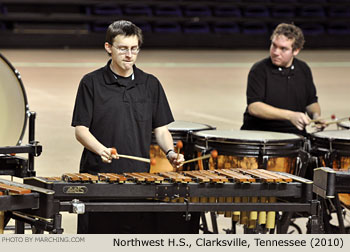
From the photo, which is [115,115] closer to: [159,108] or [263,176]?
→ [159,108]

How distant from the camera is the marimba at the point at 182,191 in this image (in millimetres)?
3470

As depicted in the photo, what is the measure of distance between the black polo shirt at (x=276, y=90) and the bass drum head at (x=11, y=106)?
1573 mm

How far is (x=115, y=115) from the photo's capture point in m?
3.89

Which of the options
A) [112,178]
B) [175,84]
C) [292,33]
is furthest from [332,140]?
[175,84]

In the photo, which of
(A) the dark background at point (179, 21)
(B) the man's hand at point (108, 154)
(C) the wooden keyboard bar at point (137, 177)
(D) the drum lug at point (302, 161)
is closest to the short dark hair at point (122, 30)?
(B) the man's hand at point (108, 154)

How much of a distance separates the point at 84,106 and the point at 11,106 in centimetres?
94

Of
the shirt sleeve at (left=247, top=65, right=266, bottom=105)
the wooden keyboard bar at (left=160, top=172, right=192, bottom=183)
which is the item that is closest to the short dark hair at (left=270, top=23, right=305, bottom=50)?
the shirt sleeve at (left=247, top=65, right=266, bottom=105)

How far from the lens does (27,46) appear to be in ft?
61.1

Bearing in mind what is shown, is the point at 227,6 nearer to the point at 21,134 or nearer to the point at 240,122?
the point at 240,122

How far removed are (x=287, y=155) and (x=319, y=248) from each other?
1.53 metres

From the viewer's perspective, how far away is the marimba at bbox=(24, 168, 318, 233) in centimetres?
347

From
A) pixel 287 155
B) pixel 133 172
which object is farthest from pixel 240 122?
pixel 133 172

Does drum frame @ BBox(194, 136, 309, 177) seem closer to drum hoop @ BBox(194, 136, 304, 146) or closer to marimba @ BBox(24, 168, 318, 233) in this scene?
drum hoop @ BBox(194, 136, 304, 146)

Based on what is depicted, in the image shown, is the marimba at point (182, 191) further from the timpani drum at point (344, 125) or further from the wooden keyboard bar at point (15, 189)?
the timpani drum at point (344, 125)
